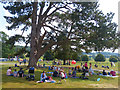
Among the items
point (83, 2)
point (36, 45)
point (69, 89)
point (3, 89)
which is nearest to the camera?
point (3, 89)

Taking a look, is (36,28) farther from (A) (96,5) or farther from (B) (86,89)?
(B) (86,89)

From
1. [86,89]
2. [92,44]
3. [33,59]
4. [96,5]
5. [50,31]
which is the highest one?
[96,5]

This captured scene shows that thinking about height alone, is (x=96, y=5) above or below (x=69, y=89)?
above

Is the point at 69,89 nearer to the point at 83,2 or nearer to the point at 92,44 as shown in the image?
the point at 92,44

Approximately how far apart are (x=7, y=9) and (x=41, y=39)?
7269mm

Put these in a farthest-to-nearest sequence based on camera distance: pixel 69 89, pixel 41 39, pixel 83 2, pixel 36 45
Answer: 1. pixel 41 39
2. pixel 36 45
3. pixel 83 2
4. pixel 69 89

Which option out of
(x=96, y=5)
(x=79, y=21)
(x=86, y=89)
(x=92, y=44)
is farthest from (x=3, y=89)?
(x=96, y=5)

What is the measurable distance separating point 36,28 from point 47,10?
145 inches

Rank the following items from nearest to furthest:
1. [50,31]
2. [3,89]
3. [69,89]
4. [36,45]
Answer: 1. [3,89]
2. [69,89]
3. [36,45]
4. [50,31]

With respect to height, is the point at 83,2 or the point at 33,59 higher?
the point at 83,2

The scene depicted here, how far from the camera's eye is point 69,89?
10023mm

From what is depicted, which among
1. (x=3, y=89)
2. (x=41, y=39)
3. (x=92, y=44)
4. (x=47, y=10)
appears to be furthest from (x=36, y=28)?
(x=3, y=89)

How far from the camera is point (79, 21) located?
17.8 m

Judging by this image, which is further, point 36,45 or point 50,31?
point 50,31
